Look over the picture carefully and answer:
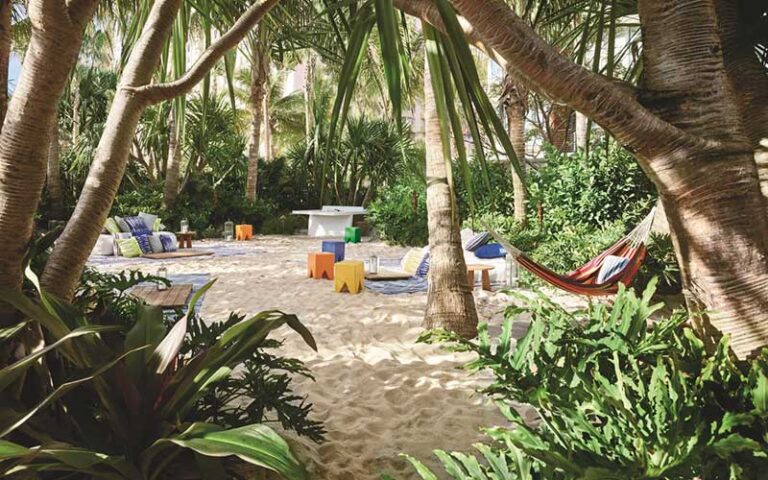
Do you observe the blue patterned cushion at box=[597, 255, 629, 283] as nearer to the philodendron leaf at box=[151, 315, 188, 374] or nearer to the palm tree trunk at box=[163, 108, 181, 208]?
the philodendron leaf at box=[151, 315, 188, 374]

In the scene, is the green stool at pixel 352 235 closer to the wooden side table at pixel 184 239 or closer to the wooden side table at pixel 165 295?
the wooden side table at pixel 184 239

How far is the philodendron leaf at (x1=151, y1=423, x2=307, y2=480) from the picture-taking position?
1082 mm

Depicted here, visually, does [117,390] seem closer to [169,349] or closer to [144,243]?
[169,349]

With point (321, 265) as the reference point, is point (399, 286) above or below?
below

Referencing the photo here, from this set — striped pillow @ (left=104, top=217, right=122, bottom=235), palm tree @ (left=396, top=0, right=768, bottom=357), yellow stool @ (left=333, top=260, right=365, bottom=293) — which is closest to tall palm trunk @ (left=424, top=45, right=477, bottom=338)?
yellow stool @ (left=333, top=260, right=365, bottom=293)

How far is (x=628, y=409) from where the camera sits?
53.9 inches

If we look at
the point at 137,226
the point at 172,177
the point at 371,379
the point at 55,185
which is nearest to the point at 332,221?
the point at 172,177

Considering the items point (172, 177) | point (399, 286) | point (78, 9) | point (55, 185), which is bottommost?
point (399, 286)

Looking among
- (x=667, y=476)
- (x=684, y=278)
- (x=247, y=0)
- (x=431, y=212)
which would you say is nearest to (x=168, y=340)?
(x=667, y=476)

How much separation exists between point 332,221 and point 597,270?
9.82 metres

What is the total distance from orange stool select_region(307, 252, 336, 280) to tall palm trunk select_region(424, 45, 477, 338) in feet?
10.0

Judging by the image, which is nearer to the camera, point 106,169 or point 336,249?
point 106,169

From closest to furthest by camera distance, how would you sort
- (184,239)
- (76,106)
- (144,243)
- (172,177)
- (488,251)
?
(488,251), (144,243), (184,239), (172,177), (76,106)

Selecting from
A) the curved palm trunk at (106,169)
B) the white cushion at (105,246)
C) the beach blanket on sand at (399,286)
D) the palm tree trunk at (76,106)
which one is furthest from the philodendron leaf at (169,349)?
the palm tree trunk at (76,106)
